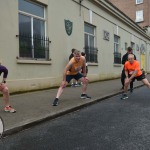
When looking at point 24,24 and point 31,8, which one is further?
point 31,8

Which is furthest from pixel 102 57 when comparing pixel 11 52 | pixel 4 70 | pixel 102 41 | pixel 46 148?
pixel 46 148

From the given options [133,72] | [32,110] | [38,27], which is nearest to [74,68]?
[32,110]

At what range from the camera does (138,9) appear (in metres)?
42.2

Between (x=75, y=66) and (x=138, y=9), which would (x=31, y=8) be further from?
(x=138, y=9)

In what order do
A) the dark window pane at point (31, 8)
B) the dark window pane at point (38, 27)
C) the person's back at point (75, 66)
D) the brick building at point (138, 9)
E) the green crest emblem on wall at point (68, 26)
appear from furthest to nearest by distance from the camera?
the brick building at point (138, 9) < the green crest emblem on wall at point (68, 26) < the dark window pane at point (38, 27) < the dark window pane at point (31, 8) < the person's back at point (75, 66)

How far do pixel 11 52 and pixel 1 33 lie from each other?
0.77m

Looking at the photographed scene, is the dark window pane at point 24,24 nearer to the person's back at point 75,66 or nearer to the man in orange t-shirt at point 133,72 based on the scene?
the person's back at point 75,66

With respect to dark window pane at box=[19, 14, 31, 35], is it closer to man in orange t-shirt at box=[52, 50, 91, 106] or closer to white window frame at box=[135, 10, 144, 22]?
man in orange t-shirt at box=[52, 50, 91, 106]

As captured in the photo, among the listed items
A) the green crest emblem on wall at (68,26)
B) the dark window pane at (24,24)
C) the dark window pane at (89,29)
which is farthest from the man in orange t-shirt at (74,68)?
the dark window pane at (89,29)

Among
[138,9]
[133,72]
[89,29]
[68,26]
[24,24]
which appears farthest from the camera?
[138,9]

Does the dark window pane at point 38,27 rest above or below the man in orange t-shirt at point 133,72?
above

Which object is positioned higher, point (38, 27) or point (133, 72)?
point (38, 27)

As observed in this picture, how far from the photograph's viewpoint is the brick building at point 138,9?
4072 cm

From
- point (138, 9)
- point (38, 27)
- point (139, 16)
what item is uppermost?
point (138, 9)
